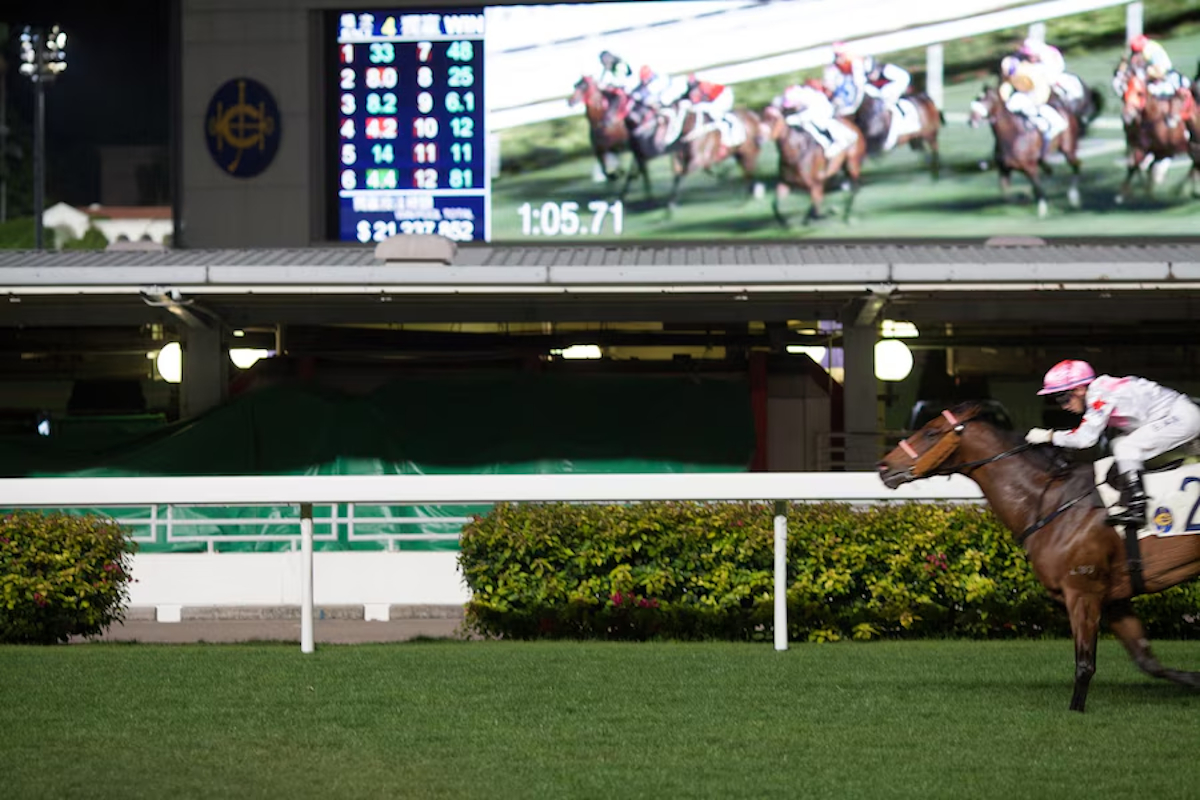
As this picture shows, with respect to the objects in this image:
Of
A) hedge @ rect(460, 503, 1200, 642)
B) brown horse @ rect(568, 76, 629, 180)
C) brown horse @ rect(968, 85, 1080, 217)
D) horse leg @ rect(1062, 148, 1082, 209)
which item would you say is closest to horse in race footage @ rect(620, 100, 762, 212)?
brown horse @ rect(568, 76, 629, 180)

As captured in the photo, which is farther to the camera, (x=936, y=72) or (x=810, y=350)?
(x=936, y=72)

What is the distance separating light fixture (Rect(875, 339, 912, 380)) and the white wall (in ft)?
15.8

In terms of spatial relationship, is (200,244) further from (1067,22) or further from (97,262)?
(1067,22)

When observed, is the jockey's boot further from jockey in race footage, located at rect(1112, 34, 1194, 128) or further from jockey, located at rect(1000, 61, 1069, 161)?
jockey in race footage, located at rect(1112, 34, 1194, 128)

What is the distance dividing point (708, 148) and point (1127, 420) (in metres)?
9.18

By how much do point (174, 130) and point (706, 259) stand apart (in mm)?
5953

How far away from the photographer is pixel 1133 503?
21.5 feet

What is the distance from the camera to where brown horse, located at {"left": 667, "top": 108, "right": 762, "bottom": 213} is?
50.7 feet

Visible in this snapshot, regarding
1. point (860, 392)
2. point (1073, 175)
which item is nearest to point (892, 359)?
point (860, 392)

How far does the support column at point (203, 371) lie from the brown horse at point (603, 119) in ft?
13.1

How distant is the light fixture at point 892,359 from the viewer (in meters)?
14.7

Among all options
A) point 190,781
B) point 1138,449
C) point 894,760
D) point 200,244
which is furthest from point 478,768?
point 200,244

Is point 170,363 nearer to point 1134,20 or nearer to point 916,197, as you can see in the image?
point 916,197

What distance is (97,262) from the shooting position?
524 inches
